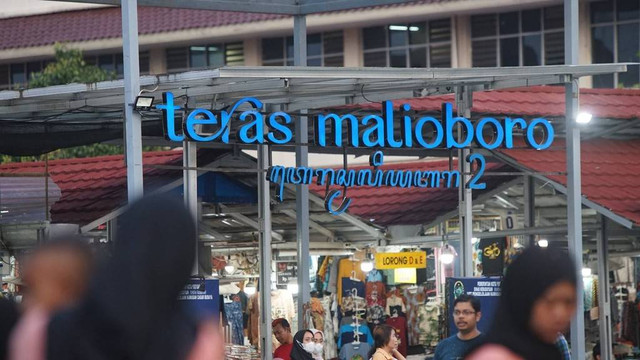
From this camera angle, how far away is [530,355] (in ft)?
13.1

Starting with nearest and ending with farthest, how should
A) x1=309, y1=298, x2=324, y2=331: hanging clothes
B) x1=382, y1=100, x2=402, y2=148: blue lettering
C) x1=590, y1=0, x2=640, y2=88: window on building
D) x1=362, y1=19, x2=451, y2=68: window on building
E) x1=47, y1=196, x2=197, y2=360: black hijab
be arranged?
1. x1=47, y1=196, x2=197, y2=360: black hijab
2. x1=382, y1=100, x2=402, y2=148: blue lettering
3. x1=309, y1=298, x2=324, y2=331: hanging clothes
4. x1=590, y1=0, x2=640, y2=88: window on building
5. x1=362, y1=19, x2=451, y2=68: window on building

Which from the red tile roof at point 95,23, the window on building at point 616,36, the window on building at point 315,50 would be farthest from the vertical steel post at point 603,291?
the red tile roof at point 95,23

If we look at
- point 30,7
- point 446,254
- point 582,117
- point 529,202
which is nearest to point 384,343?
point 582,117

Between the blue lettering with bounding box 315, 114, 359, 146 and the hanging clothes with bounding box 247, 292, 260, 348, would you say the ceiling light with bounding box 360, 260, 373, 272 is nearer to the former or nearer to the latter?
the hanging clothes with bounding box 247, 292, 260, 348

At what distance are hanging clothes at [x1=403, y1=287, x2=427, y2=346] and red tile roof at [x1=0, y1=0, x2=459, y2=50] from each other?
1988 cm

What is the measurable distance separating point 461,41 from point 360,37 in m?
3.27

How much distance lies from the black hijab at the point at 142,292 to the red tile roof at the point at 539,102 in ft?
46.0

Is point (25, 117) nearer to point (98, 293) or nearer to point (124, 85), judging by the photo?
point (124, 85)

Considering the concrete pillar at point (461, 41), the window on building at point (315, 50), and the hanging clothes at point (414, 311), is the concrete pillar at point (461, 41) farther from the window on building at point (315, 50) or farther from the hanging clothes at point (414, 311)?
the hanging clothes at point (414, 311)

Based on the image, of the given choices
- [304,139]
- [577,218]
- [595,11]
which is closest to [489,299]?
[577,218]

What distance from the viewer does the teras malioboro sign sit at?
14914 mm

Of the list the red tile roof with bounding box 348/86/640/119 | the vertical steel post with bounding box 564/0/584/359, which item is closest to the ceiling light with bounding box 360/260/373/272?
the red tile roof with bounding box 348/86/640/119

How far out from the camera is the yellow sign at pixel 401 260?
810 inches

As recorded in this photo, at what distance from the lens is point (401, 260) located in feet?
68.0
